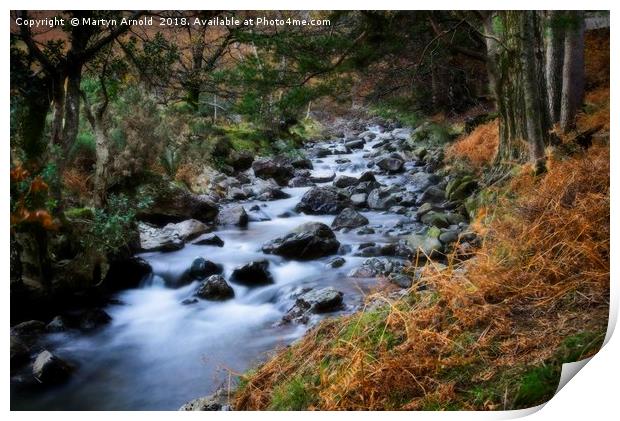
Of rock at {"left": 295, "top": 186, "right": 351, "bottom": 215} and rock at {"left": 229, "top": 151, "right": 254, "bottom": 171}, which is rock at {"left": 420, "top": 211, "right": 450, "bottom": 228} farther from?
rock at {"left": 229, "top": 151, "right": 254, "bottom": 171}

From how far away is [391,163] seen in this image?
11.8ft

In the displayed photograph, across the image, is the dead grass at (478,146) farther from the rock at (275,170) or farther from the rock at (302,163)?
the rock at (275,170)

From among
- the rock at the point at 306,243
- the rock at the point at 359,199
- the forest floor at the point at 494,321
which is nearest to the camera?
the forest floor at the point at 494,321

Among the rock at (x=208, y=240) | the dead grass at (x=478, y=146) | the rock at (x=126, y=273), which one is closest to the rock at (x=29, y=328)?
the rock at (x=126, y=273)

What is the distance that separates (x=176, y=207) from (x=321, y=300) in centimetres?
96

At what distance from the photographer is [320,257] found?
319 cm

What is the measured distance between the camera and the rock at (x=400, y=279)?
9.20 ft

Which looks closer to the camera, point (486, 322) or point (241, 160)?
point (486, 322)

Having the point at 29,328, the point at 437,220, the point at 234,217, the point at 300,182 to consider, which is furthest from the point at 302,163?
the point at 29,328

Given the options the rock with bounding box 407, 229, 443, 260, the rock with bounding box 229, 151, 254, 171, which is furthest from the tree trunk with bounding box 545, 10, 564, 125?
Result: the rock with bounding box 229, 151, 254, 171

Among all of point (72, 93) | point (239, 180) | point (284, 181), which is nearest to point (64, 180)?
point (72, 93)

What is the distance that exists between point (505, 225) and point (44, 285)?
243cm

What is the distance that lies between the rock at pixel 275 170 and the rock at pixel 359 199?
47 cm

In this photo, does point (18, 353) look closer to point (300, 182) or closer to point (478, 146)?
point (300, 182)
